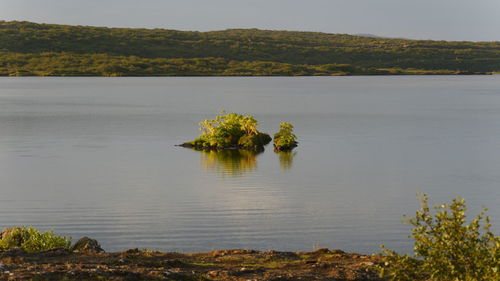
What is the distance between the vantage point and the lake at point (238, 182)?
28.8 metres

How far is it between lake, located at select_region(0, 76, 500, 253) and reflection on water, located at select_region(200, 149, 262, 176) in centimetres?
16

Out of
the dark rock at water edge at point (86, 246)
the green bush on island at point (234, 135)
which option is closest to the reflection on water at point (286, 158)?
the green bush on island at point (234, 135)

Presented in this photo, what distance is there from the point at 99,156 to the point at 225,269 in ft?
128

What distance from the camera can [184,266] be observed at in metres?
19.2

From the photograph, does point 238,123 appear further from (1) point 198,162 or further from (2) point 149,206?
(2) point 149,206

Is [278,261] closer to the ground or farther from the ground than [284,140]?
closer to the ground

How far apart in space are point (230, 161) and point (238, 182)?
9.09 meters

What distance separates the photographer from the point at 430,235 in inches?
592

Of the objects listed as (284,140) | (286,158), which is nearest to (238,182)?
(286,158)

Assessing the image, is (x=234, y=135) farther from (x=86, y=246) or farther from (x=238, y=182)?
(x=86, y=246)

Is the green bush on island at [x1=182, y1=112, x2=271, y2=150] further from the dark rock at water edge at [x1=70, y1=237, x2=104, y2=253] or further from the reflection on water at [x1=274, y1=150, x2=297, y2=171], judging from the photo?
the dark rock at water edge at [x1=70, y1=237, x2=104, y2=253]

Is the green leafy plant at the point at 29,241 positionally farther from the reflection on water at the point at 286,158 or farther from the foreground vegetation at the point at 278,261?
the reflection on water at the point at 286,158

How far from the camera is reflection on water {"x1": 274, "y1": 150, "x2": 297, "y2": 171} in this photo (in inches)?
1958

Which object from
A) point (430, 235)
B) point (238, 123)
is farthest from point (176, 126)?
point (430, 235)
